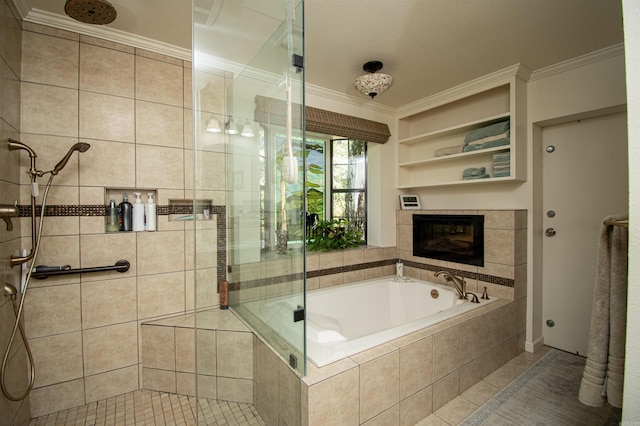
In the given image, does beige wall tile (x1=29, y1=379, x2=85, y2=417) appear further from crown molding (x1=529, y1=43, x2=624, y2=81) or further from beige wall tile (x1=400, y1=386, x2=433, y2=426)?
crown molding (x1=529, y1=43, x2=624, y2=81)

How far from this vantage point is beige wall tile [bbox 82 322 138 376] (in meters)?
1.81

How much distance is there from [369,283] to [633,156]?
91.5 inches

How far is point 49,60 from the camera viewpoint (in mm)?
1714

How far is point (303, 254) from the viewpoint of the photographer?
3.87 ft

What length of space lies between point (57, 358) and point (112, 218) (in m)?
0.91

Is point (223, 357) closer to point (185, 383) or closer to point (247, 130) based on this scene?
point (185, 383)

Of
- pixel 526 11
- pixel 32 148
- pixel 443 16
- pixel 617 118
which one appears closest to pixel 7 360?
pixel 32 148

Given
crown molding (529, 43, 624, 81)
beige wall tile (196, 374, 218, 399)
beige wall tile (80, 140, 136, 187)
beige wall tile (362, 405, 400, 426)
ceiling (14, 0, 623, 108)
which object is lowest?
beige wall tile (362, 405, 400, 426)

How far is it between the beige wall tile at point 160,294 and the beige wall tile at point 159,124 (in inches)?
38.7

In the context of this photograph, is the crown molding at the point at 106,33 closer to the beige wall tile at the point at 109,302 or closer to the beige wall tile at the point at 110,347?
the beige wall tile at the point at 109,302

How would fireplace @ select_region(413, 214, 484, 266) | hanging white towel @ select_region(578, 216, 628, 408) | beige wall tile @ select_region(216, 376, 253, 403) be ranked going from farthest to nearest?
fireplace @ select_region(413, 214, 484, 266)
beige wall tile @ select_region(216, 376, 253, 403)
hanging white towel @ select_region(578, 216, 628, 408)

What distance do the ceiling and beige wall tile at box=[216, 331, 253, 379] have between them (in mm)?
1524

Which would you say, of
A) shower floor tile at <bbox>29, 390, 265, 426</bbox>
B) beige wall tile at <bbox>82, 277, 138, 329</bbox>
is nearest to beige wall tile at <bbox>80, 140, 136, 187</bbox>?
beige wall tile at <bbox>82, 277, 138, 329</bbox>

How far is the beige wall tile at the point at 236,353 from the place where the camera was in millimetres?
1614
